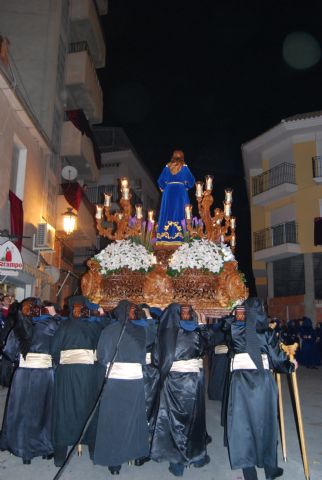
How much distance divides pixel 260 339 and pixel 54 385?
2.59 metres

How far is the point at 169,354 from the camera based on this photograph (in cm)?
509

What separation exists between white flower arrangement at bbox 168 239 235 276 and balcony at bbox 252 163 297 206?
49.5 ft

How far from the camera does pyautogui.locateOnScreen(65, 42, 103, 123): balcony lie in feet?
57.1

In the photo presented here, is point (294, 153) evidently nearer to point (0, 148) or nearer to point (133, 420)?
point (0, 148)

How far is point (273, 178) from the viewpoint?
23.2m

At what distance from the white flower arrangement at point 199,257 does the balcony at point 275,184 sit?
49.5ft

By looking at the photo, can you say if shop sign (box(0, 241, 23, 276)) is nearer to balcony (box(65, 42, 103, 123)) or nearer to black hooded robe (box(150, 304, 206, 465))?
black hooded robe (box(150, 304, 206, 465))

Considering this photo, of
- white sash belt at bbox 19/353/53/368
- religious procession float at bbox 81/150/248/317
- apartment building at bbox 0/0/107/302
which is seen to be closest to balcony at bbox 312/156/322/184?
apartment building at bbox 0/0/107/302

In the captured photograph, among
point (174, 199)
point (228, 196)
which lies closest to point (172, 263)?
point (174, 199)

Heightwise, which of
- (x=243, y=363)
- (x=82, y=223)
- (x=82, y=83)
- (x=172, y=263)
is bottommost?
(x=243, y=363)

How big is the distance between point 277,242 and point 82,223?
1019cm

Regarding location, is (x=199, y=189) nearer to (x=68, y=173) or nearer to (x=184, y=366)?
(x=184, y=366)

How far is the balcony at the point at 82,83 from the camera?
17.4m

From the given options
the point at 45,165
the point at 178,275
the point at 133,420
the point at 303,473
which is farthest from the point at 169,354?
the point at 45,165
